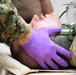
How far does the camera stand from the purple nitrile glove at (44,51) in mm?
686

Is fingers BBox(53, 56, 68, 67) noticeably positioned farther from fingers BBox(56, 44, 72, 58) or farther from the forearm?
the forearm

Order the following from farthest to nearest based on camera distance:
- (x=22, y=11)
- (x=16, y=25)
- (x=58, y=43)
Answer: (x=22, y=11) < (x=58, y=43) < (x=16, y=25)

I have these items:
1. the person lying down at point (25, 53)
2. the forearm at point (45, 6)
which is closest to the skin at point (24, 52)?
the person lying down at point (25, 53)

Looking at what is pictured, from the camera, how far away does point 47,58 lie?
27.2 inches

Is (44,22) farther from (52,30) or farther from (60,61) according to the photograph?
(60,61)

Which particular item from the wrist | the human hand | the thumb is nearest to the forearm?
the human hand

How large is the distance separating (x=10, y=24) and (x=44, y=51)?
15 centimetres

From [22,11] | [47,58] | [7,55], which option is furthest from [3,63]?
[22,11]

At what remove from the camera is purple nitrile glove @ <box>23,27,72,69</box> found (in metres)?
0.69

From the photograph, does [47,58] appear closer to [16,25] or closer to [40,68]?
[40,68]

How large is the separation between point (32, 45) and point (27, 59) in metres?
0.06

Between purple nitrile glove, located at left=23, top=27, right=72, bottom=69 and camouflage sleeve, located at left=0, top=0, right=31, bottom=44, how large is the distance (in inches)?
2.0

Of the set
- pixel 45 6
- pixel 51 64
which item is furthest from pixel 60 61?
pixel 45 6

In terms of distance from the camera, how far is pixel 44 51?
684mm
